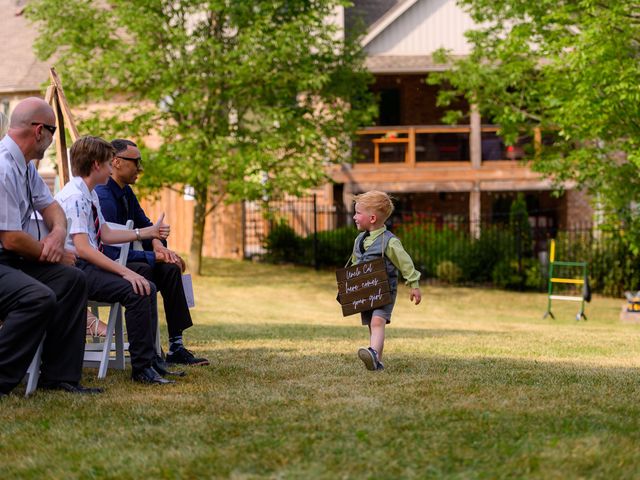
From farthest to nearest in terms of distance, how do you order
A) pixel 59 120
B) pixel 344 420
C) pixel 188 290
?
pixel 59 120
pixel 188 290
pixel 344 420

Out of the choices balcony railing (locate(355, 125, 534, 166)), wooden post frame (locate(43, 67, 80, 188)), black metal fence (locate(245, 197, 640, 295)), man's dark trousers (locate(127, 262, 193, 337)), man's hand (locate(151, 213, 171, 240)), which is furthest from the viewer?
balcony railing (locate(355, 125, 534, 166))

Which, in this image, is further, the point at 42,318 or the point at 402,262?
the point at 402,262

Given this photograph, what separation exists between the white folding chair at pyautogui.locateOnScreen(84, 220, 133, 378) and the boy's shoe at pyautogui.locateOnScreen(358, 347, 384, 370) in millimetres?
1753

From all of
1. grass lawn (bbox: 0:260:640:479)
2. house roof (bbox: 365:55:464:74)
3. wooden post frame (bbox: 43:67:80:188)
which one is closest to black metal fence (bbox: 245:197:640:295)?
house roof (bbox: 365:55:464:74)

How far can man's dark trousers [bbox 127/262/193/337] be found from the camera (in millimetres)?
8000

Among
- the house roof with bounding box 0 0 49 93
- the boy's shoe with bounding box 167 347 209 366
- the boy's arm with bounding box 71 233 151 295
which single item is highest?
the house roof with bounding box 0 0 49 93

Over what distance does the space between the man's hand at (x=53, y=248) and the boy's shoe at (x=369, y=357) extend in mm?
2243

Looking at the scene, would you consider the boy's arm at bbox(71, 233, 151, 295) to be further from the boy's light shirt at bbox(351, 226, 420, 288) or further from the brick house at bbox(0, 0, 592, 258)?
the brick house at bbox(0, 0, 592, 258)

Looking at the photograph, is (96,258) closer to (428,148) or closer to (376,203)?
(376,203)

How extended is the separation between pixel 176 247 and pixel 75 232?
80.2 feet

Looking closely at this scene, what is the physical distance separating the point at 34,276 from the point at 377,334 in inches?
103

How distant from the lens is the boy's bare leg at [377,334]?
25.8 feet

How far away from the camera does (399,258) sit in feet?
26.0

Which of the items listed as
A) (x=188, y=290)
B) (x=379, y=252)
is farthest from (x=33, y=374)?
(x=379, y=252)
